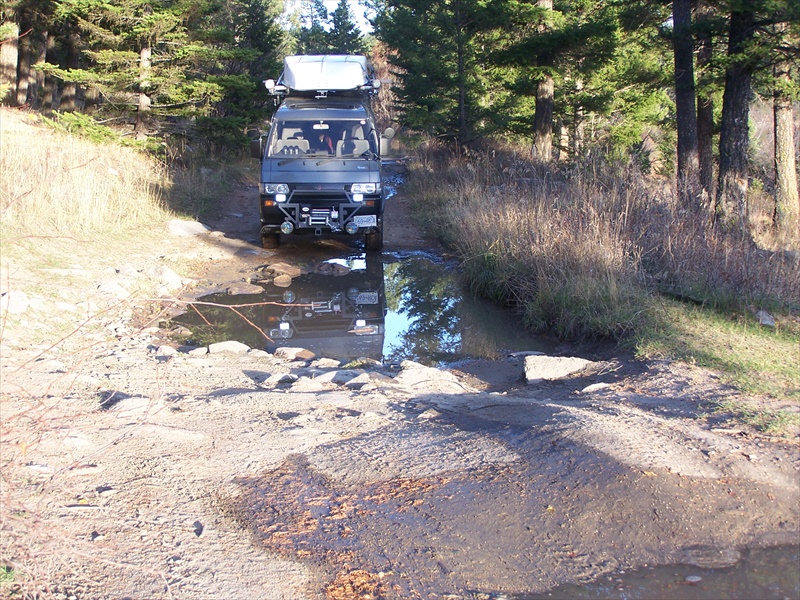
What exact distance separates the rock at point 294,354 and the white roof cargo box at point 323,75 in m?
7.17

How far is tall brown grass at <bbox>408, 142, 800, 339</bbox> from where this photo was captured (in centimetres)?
784

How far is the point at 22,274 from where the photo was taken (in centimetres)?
850

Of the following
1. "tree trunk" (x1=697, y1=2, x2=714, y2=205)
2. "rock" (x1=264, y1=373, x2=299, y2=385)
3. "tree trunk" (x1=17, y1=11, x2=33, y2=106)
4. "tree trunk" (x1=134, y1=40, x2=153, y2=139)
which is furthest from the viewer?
"tree trunk" (x1=17, y1=11, x2=33, y2=106)

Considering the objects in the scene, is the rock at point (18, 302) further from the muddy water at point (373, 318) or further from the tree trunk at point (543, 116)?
the tree trunk at point (543, 116)

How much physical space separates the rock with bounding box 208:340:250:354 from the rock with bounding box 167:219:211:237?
6.46m

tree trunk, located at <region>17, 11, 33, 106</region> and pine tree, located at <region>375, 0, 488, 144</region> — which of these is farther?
tree trunk, located at <region>17, 11, 33, 106</region>

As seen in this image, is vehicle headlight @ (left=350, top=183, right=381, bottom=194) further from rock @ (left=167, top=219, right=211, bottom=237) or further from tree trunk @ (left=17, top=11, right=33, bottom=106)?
tree trunk @ (left=17, top=11, right=33, bottom=106)

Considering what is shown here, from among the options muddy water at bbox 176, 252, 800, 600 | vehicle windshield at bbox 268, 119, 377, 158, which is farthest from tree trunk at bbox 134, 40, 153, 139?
muddy water at bbox 176, 252, 800, 600

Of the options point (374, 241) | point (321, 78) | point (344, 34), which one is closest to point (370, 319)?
point (374, 241)

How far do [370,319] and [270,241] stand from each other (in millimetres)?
4348

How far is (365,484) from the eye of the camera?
415cm

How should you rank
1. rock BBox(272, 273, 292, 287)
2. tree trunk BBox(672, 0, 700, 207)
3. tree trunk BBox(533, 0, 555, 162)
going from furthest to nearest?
tree trunk BBox(533, 0, 555, 162), tree trunk BBox(672, 0, 700, 207), rock BBox(272, 273, 292, 287)

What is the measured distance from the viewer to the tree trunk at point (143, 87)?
58.6ft

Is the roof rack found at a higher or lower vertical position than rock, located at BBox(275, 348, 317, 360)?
higher
